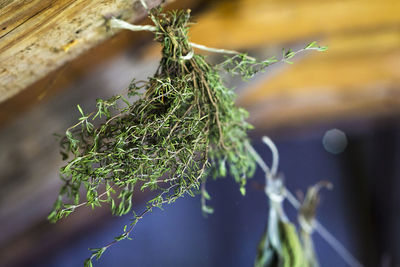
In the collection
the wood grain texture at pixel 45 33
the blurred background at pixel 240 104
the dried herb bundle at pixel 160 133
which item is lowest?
the blurred background at pixel 240 104

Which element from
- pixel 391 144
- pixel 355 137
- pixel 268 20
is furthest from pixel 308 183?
pixel 268 20

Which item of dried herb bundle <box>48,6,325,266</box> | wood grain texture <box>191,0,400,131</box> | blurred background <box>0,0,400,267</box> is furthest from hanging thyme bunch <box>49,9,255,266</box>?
wood grain texture <box>191,0,400,131</box>

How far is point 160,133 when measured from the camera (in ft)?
1.64

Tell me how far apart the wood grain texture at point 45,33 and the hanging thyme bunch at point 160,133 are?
0.08 metres

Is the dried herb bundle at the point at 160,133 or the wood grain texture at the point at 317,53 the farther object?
the wood grain texture at the point at 317,53

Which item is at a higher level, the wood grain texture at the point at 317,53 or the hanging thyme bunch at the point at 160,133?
the hanging thyme bunch at the point at 160,133

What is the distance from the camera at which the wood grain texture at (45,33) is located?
0.49 metres

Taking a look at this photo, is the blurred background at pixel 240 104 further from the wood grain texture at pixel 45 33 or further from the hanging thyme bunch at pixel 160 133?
the hanging thyme bunch at pixel 160 133

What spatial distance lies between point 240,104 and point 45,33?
1.48 meters

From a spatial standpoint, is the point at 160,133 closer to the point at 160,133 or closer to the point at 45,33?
the point at 160,133

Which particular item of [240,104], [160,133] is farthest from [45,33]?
[240,104]

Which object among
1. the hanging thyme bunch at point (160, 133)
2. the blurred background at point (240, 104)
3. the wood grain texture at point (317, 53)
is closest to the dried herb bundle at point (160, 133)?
the hanging thyme bunch at point (160, 133)

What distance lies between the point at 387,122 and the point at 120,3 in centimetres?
262

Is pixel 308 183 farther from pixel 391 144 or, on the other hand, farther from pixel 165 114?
pixel 165 114
